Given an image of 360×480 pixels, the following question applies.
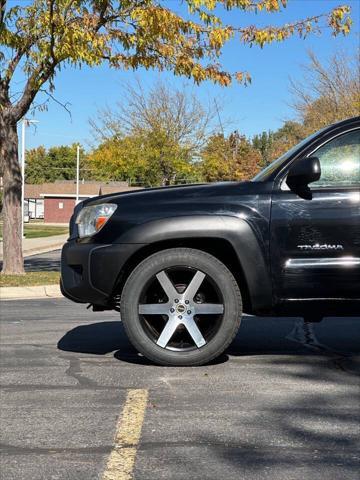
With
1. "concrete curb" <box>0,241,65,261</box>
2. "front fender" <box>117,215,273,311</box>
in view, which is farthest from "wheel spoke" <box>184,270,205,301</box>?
"concrete curb" <box>0,241,65,261</box>

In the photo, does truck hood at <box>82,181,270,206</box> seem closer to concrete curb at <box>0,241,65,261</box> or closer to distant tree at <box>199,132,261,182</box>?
concrete curb at <box>0,241,65,261</box>

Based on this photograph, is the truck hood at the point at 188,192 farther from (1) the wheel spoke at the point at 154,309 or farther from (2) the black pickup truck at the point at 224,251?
(1) the wheel spoke at the point at 154,309

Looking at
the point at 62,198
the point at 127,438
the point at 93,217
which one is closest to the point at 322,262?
the point at 93,217

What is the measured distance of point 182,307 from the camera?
457 cm

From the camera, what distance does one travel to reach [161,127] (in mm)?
31297

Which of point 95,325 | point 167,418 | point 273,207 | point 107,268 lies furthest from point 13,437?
point 95,325

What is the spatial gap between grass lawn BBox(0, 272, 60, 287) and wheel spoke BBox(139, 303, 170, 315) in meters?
7.55

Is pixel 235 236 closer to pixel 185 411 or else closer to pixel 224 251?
pixel 224 251

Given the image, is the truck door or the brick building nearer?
the truck door

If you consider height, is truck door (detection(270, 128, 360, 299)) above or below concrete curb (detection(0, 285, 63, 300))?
above

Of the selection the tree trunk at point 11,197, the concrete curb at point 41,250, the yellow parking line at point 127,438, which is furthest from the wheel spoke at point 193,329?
the concrete curb at point 41,250

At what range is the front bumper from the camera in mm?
4582

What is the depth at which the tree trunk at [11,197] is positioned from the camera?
42.8 ft

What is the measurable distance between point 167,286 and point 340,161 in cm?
160
